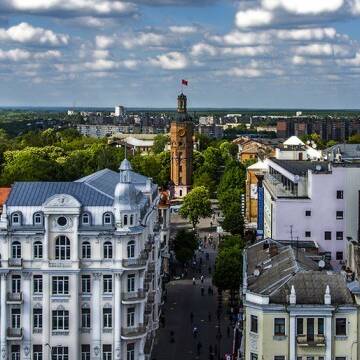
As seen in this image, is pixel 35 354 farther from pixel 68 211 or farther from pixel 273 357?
pixel 273 357

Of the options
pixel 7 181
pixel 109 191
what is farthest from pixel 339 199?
pixel 7 181

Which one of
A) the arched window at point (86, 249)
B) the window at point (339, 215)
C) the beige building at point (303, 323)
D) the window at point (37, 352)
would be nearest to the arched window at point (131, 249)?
the arched window at point (86, 249)

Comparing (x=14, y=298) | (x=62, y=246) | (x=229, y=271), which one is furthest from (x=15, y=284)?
(x=229, y=271)

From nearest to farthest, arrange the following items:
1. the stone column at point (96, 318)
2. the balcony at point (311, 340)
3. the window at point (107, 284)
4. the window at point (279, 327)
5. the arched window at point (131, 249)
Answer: the balcony at point (311, 340) < the window at point (279, 327) < the stone column at point (96, 318) < the window at point (107, 284) < the arched window at point (131, 249)

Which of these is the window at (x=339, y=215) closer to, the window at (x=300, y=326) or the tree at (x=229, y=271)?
the tree at (x=229, y=271)

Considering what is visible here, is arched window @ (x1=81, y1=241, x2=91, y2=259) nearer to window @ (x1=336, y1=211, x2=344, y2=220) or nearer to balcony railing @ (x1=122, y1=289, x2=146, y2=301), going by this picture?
balcony railing @ (x1=122, y1=289, x2=146, y2=301)

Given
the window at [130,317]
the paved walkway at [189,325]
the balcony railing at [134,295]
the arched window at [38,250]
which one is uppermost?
the arched window at [38,250]

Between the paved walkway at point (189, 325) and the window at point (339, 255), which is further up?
the window at point (339, 255)
